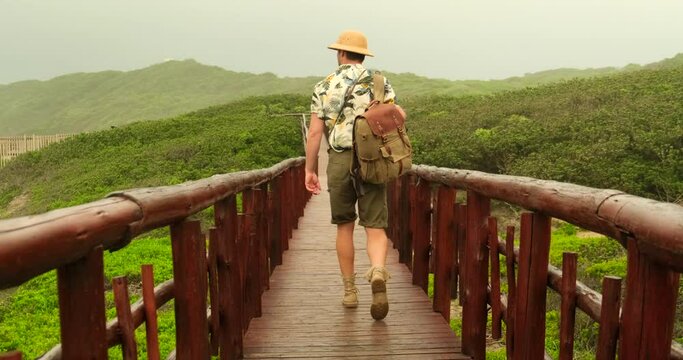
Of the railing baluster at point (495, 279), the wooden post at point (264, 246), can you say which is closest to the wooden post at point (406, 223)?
the wooden post at point (264, 246)

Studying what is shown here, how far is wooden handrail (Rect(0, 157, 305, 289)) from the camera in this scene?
1451 mm

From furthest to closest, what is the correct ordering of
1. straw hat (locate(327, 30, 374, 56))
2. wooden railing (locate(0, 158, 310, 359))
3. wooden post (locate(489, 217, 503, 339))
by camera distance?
straw hat (locate(327, 30, 374, 56)), wooden post (locate(489, 217, 503, 339)), wooden railing (locate(0, 158, 310, 359))

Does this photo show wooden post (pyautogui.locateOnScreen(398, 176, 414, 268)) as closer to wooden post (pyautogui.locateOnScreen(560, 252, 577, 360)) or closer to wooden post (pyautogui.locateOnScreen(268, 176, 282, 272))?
wooden post (pyautogui.locateOnScreen(268, 176, 282, 272))

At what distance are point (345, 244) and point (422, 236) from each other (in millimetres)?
1303

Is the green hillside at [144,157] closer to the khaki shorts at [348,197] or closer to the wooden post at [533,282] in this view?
the khaki shorts at [348,197]

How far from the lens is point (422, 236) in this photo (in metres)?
6.24

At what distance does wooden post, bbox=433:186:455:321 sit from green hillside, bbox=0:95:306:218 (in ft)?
42.1

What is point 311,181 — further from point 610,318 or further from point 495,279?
point 610,318

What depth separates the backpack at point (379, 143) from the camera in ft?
15.2

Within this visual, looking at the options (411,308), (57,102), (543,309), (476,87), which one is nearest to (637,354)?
(543,309)

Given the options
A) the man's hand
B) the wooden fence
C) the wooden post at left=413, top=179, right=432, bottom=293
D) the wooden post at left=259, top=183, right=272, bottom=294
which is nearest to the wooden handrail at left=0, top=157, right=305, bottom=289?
the man's hand

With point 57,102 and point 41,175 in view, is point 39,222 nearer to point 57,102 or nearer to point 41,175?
point 41,175

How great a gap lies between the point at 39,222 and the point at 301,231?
885cm

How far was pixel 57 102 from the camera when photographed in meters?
87.7
